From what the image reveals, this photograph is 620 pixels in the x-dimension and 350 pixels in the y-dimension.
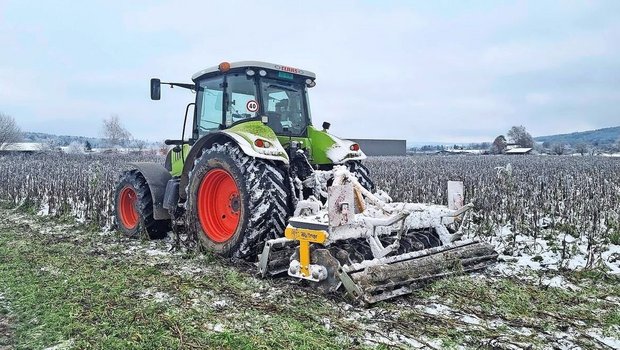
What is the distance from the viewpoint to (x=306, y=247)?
423cm

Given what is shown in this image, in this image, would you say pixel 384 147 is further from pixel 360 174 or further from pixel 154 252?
pixel 154 252

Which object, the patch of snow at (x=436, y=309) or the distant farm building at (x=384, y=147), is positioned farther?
the distant farm building at (x=384, y=147)

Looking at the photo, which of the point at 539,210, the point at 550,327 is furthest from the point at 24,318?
Result: the point at 539,210

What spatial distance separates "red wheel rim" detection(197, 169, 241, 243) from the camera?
5.61 meters

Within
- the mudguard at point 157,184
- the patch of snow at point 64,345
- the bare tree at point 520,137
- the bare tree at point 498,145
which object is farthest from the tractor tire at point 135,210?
the bare tree at point 520,137

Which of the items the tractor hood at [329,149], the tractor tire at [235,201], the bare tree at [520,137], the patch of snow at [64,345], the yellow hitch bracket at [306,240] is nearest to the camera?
the patch of snow at [64,345]

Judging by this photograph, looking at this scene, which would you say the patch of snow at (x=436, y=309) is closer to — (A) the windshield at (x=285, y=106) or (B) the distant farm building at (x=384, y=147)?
(A) the windshield at (x=285, y=106)

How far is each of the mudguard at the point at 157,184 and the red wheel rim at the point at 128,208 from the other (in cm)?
58

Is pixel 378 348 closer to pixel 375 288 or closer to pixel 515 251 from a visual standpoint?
pixel 375 288

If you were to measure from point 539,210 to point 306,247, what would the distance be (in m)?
5.30

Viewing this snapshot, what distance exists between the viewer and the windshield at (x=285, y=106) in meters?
6.12

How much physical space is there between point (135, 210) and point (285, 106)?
2797mm

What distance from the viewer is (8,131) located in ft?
174

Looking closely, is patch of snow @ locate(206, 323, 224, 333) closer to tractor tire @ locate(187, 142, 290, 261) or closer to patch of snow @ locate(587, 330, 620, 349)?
tractor tire @ locate(187, 142, 290, 261)
